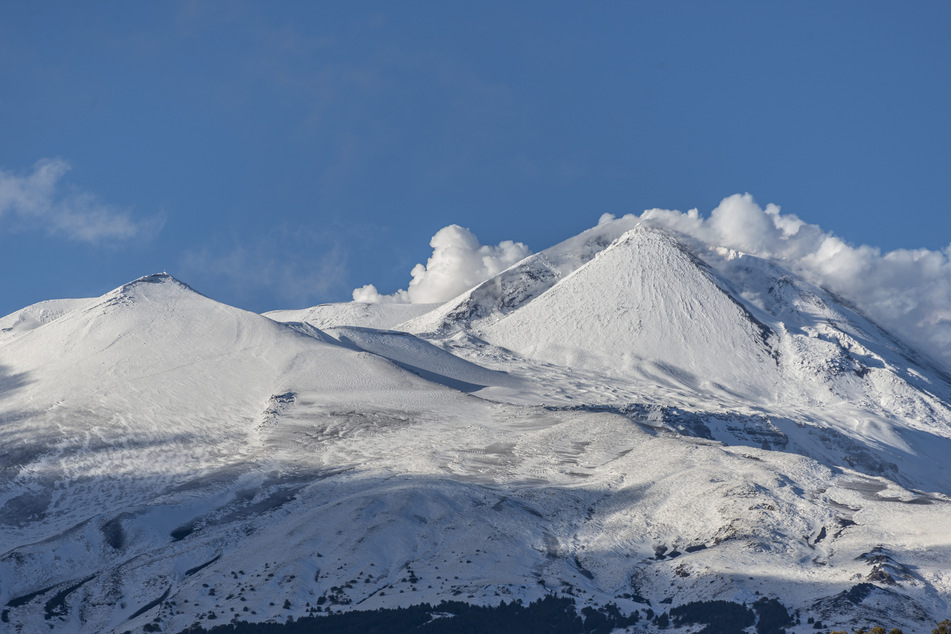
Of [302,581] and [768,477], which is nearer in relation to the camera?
[302,581]

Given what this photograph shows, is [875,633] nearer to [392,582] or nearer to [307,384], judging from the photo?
[392,582]

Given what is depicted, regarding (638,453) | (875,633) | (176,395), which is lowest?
(875,633)

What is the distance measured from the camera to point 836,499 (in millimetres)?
126875

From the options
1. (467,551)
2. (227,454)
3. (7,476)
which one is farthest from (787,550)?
(7,476)

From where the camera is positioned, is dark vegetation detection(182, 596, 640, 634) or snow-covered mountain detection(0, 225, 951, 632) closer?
dark vegetation detection(182, 596, 640, 634)

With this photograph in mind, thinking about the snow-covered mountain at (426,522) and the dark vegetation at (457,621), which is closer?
the dark vegetation at (457,621)

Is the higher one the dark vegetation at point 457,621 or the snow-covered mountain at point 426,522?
the snow-covered mountain at point 426,522

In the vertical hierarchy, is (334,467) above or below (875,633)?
above

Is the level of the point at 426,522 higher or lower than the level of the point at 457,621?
higher

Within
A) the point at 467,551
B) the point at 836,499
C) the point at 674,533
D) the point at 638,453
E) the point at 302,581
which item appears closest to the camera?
the point at 302,581

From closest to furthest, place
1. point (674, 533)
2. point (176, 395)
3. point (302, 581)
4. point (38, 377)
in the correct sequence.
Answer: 1. point (302, 581)
2. point (674, 533)
3. point (176, 395)
4. point (38, 377)

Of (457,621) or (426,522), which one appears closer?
(457,621)

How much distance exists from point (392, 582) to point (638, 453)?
59499 millimetres

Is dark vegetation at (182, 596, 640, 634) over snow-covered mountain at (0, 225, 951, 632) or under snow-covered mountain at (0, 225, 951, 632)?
under
